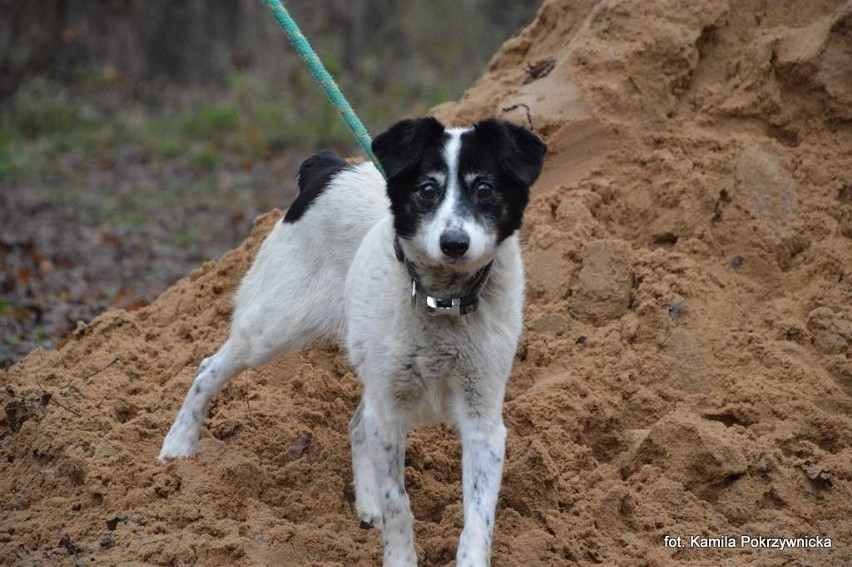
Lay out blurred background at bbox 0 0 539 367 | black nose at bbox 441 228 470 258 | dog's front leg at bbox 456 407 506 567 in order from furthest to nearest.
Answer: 1. blurred background at bbox 0 0 539 367
2. dog's front leg at bbox 456 407 506 567
3. black nose at bbox 441 228 470 258

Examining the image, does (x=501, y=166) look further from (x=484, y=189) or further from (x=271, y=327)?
(x=271, y=327)

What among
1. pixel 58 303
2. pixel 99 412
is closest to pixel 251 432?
pixel 99 412

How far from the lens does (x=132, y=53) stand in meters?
17.8

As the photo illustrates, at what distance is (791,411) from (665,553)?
3.48 ft

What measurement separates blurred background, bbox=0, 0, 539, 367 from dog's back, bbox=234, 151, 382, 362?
9.32 feet

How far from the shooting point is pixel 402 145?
14.1 feet

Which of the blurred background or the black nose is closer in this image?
the black nose

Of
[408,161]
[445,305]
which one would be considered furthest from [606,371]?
[408,161]

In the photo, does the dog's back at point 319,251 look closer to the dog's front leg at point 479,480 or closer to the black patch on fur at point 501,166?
the black patch on fur at point 501,166

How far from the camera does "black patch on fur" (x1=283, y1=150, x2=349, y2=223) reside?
5.40 m

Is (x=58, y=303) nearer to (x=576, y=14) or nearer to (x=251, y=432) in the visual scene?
(x=251, y=432)

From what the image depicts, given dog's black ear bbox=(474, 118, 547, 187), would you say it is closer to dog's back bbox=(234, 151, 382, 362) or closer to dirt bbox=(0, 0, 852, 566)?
dog's back bbox=(234, 151, 382, 362)

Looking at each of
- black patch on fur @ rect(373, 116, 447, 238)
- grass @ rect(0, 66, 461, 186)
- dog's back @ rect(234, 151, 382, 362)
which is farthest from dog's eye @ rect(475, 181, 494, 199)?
grass @ rect(0, 66, 461, 186)

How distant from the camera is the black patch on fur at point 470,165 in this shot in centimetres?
A: 426
